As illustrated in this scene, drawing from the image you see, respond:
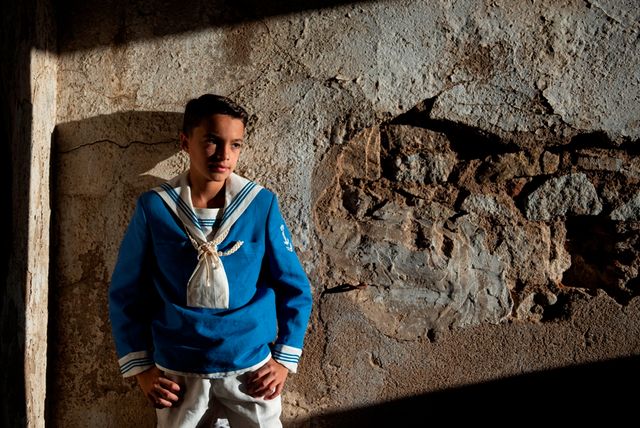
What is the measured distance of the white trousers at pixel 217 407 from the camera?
1.77 meters

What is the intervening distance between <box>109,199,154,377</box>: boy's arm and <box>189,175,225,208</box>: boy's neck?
147 mm

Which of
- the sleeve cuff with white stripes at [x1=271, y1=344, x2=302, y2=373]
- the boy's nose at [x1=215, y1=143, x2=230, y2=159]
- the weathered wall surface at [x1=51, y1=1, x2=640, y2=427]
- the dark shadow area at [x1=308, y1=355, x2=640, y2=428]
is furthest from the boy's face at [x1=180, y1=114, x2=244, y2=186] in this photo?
the dark shadow area at [x1=308, y1=355, x2=640, y2=428]

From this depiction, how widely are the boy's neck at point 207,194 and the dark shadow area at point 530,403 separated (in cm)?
80

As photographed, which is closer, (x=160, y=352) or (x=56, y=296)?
(x=160, y=352)

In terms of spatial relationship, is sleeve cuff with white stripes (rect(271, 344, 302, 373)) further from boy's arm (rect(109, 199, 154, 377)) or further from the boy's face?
the boy's face

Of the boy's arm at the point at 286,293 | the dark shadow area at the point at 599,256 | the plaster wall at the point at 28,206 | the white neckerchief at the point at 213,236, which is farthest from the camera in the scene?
the dark shadow area at the point at 599,256

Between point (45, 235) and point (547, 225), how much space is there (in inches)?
63.0

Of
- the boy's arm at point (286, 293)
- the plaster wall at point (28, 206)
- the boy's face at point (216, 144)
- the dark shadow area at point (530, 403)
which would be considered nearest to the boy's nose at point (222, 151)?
the boy's face at point (216, 144)

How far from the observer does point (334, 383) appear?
214 cm

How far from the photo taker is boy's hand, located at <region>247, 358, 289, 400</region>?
1.78 metres

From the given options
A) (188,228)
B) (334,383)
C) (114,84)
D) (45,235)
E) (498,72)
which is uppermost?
(498,72)

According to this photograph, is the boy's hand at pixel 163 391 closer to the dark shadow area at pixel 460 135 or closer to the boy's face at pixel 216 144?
the boy's face at pixel 216 144

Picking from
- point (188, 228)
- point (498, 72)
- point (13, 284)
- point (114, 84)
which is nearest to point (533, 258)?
point (498, 72)

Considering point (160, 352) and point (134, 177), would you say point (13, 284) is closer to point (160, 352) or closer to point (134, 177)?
point (134, 177)
